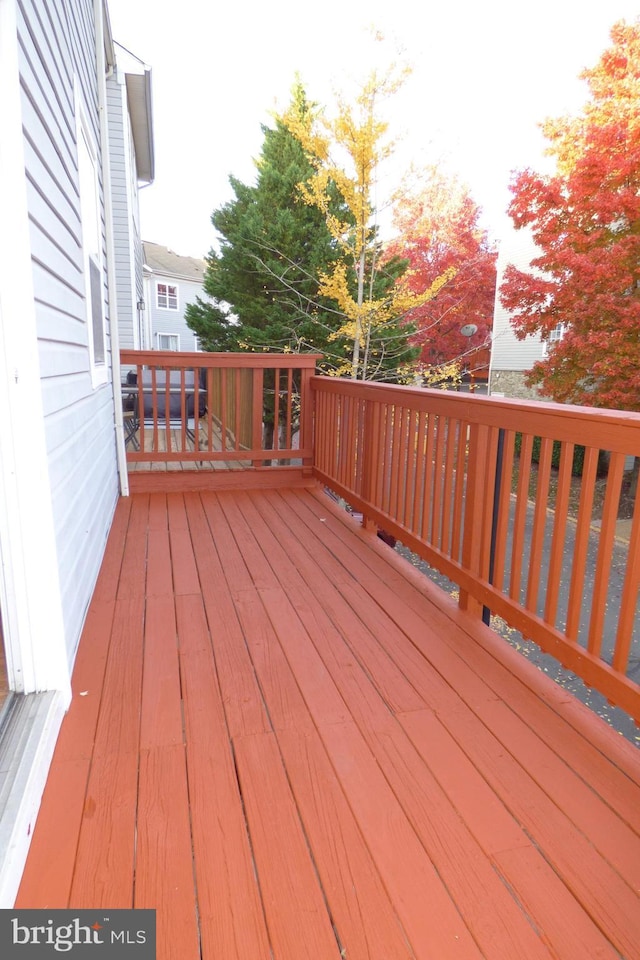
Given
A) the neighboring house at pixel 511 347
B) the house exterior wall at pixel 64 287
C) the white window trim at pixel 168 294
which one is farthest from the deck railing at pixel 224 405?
the white window trim at pixel 168 294

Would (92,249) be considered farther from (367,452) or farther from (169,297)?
(169,297)

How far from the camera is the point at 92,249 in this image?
339 centimetres

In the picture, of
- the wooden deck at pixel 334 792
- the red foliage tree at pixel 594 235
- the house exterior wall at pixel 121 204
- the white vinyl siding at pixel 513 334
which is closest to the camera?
the wooden deck at pixel 334 792

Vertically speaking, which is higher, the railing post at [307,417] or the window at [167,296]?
the window at [167,296]

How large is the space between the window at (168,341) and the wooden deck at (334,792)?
1945cm

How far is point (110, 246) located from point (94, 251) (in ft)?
2.18

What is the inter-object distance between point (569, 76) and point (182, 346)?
1638 cm

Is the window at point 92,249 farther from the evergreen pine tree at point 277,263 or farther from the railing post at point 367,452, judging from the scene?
the evergreen pine tree at point 277,263

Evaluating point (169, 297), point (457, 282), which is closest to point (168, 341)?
point (169, 297)

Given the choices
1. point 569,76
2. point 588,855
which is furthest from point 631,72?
point 588,855

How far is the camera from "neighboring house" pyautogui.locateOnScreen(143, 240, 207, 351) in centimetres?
1984

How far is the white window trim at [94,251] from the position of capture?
9.55 feet

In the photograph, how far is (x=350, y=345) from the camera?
9148 millimetres

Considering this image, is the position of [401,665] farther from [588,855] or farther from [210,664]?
[588,855]
